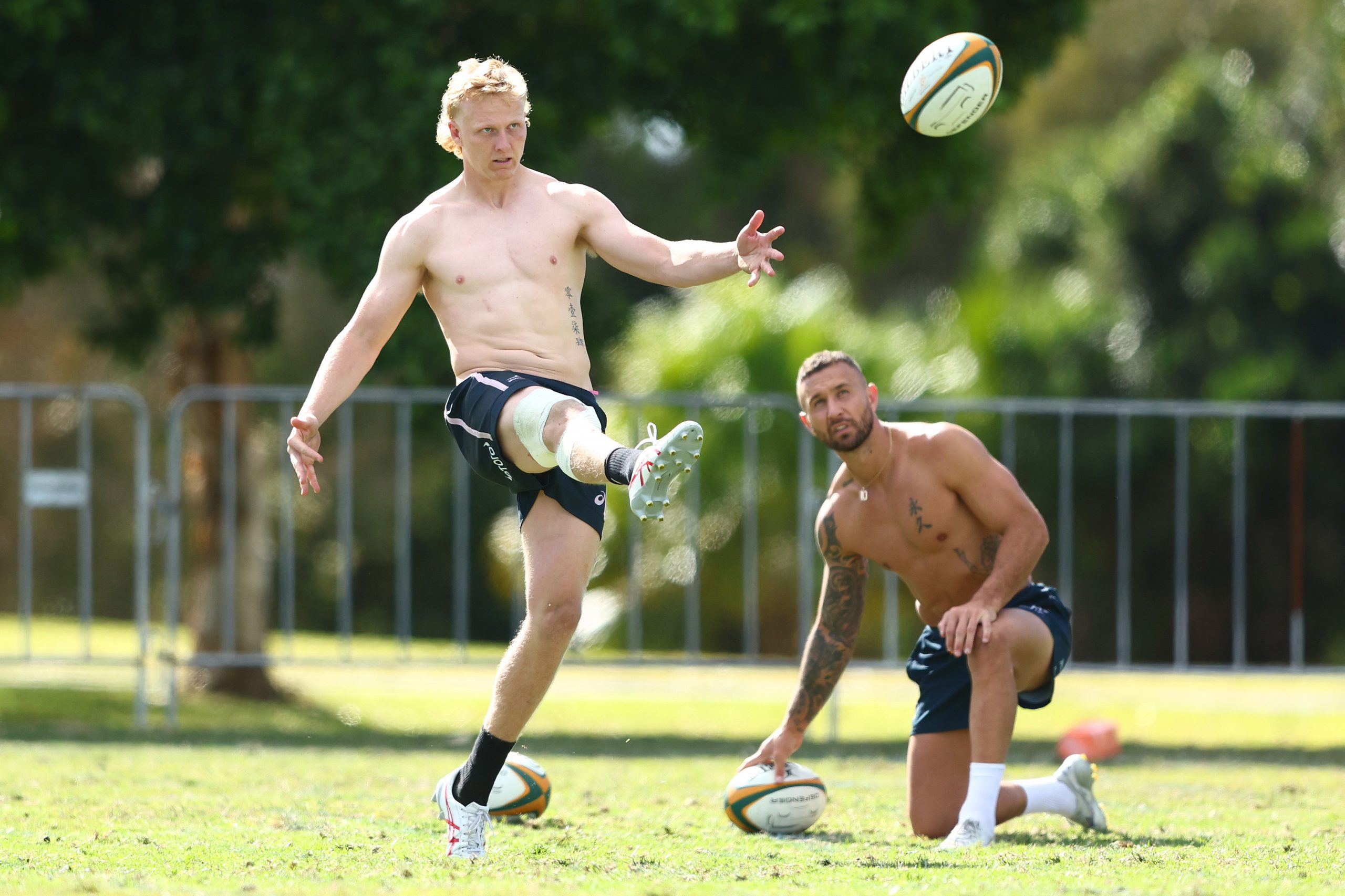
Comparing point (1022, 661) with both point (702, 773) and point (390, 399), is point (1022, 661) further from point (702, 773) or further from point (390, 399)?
point (390, 399)

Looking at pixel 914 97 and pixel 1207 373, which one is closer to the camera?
pixel 914 97

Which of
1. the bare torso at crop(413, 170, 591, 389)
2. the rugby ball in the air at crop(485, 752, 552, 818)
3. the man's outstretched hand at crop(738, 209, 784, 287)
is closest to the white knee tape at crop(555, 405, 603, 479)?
the bare torso at crop(413, 170, 591, 389)

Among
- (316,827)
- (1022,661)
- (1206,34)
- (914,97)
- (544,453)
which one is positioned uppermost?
(1206,34)

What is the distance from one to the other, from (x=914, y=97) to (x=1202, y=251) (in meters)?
17.0

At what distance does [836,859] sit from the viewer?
15.2 feet

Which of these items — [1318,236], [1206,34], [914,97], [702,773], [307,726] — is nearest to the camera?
[914,97]

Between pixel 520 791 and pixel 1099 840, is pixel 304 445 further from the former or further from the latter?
pixel 1099 840

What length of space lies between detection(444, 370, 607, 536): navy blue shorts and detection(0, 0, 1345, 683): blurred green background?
4613 mm

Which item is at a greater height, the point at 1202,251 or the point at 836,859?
the point at 1202,251

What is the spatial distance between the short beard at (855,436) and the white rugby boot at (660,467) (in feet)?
3.60

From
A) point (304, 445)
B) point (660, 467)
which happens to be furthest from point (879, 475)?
point (304, 445)

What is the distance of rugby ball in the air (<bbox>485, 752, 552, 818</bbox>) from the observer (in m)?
5.38

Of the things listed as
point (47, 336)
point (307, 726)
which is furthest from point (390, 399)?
point (47, 336)

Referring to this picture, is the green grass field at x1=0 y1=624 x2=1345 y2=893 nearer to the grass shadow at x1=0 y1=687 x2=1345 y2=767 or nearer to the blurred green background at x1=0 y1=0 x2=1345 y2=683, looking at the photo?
the grass shadow at x1=0 y1=687 x2=1345 y2=767
